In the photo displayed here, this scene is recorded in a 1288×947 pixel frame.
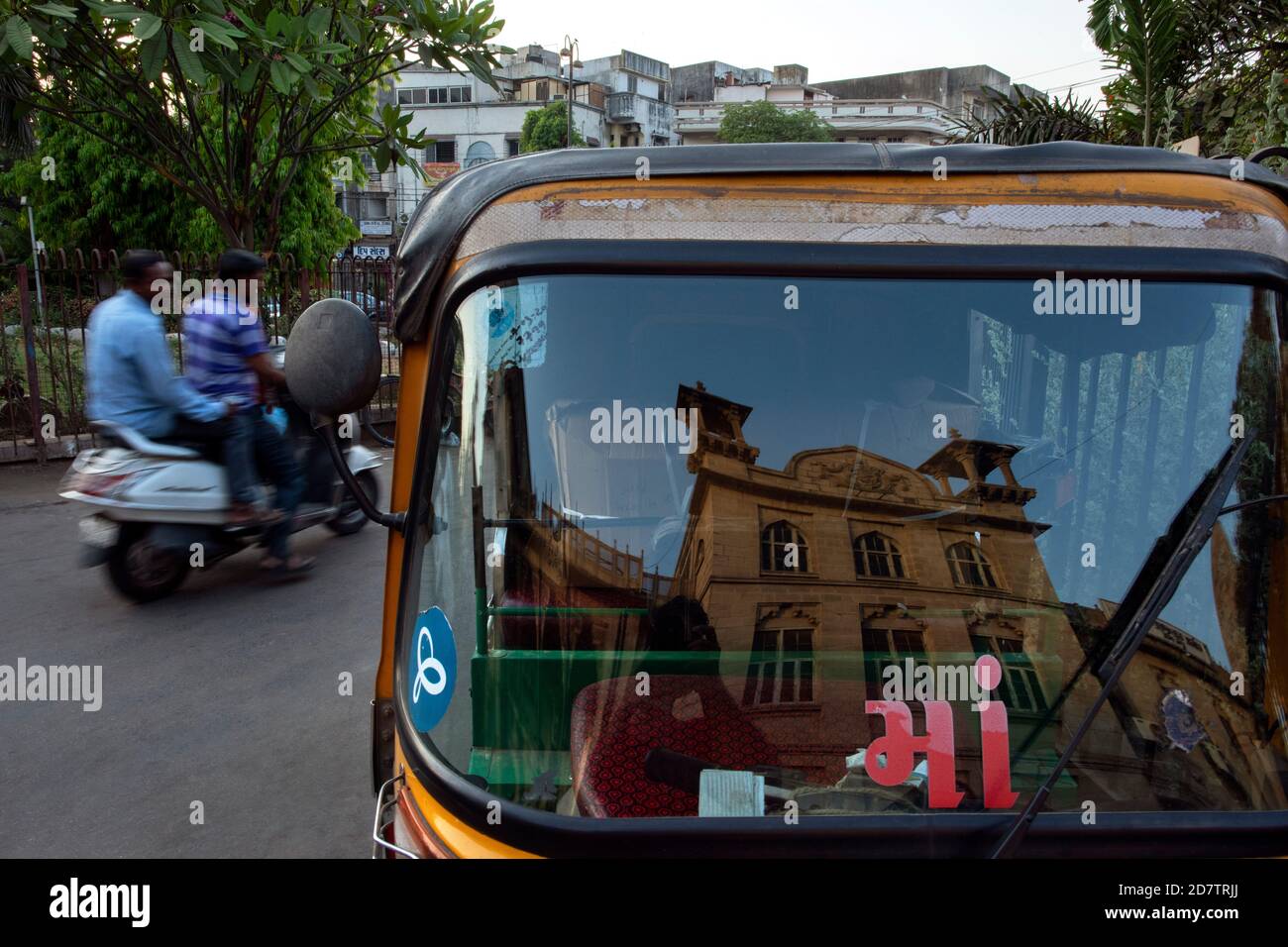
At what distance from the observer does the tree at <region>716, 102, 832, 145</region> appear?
52.1 m

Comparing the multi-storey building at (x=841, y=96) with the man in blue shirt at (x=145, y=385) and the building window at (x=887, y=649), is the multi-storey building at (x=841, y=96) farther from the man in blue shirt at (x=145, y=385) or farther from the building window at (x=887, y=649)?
the building window at (x=887, y=649)

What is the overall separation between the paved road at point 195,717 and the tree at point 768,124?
48528 mm

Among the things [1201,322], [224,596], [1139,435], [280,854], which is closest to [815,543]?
[1139,435]

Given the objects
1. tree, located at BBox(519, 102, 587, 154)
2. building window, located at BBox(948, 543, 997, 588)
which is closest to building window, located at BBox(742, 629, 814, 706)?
building window, located at BBox(948, 543, 997, 588)

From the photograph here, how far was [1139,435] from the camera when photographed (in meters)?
1.75

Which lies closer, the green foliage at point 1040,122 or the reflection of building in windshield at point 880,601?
the reflection of building in windshield at point 880,601

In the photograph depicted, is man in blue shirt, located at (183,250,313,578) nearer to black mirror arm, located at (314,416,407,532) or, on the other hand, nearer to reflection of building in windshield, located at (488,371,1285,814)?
black mirror arm, located at (314,416,407,532)

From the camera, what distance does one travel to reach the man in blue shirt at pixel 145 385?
19.8ft

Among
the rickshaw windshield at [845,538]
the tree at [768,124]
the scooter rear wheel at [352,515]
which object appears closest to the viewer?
the rickshaw windshield at [845,538]

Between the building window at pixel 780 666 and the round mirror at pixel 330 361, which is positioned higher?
the round mirror at pixel 330 361

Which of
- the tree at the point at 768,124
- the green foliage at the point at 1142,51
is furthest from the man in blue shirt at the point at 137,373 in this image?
the tree at the point at 768,124

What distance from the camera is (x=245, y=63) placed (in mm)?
7297

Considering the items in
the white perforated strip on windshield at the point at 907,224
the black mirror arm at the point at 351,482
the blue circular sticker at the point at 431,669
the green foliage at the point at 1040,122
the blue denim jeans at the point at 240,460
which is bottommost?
the blue denim jeans at the point at 240,460
